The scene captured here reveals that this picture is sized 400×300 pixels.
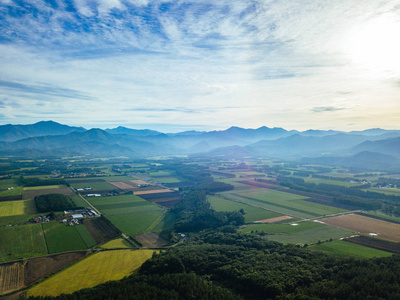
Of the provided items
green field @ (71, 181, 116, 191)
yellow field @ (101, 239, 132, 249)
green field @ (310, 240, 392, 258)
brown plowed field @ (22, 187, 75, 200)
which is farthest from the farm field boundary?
brown plowed field @ (22, 187, 75, 200)

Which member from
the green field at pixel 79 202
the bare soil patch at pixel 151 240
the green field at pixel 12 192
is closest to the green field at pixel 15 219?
the green field at pixel 79 202

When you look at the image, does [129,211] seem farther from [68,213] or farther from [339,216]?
[339,216]

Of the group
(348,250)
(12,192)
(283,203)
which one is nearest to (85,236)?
(348,250)

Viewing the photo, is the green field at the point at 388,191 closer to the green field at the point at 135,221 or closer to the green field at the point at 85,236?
the green field at the point at 135,221

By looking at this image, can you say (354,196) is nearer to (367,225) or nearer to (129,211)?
(367,225)

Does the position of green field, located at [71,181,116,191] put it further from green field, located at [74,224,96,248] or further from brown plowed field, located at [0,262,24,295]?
brown plowed field, located at [0,262,24,295]

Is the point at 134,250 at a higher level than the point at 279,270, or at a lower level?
lower

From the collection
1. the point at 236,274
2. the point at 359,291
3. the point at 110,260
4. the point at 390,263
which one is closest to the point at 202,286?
the point at 236,274
